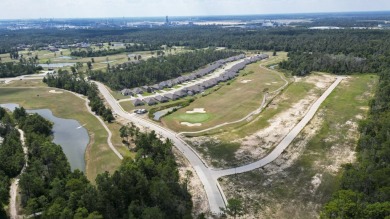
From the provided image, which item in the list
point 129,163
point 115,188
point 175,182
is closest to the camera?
point 115,188

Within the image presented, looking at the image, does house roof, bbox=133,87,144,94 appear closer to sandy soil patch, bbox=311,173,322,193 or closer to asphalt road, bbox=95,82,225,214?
asphalt road, bbox=95,82,225,214

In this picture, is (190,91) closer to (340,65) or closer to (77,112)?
(77,112)

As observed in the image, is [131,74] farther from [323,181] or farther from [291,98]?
[323,181]

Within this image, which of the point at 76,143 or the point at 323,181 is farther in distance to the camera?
the point at 76,143

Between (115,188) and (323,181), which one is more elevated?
(115,188)

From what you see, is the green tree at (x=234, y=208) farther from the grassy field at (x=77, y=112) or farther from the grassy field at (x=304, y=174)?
the grassy field at (x=77, y=112)

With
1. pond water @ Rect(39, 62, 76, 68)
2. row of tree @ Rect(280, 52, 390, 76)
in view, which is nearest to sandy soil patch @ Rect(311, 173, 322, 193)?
row of tree @ Rect(280, 52, 390, 76)

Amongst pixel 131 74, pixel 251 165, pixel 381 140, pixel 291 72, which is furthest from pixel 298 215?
pixel 291 72
